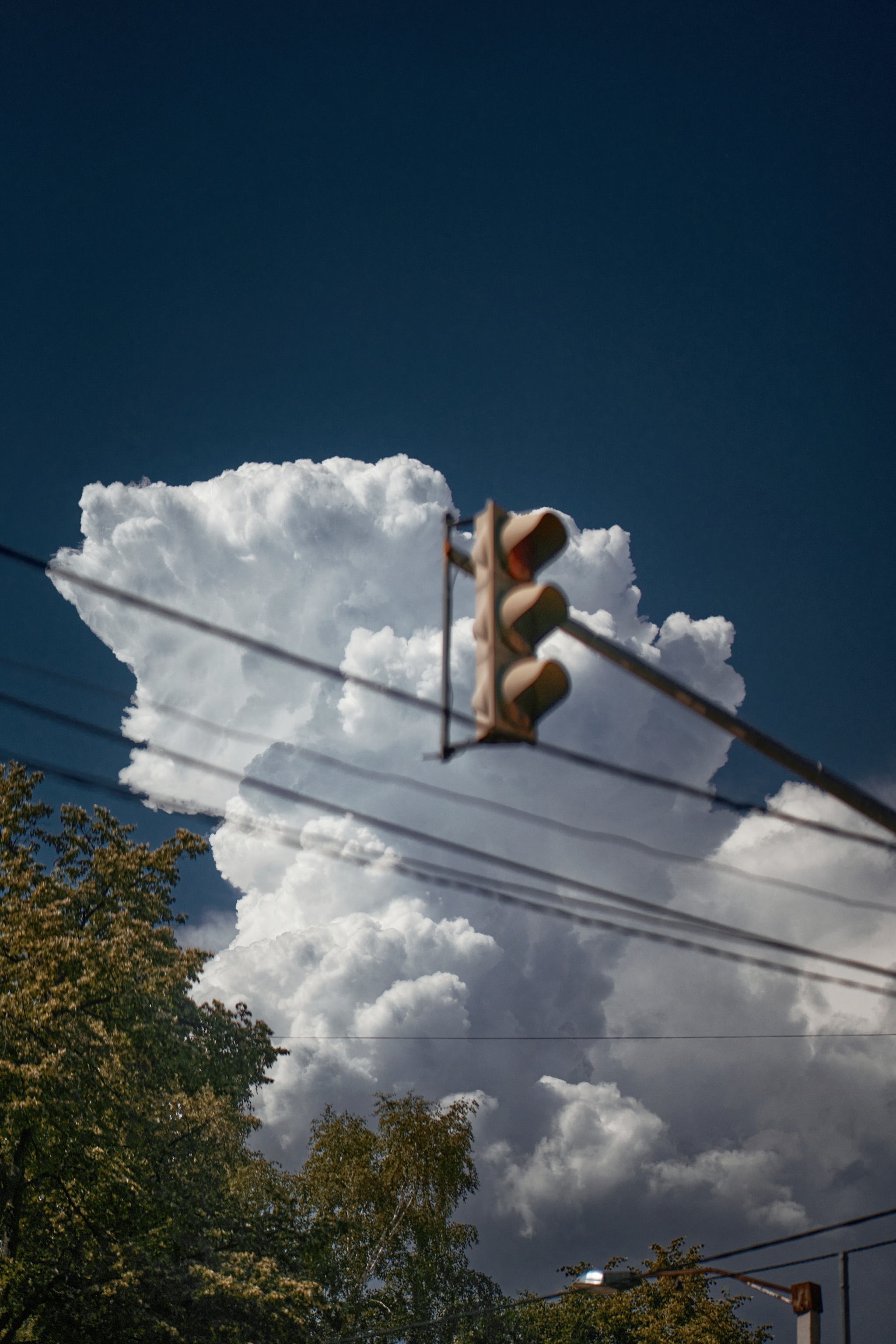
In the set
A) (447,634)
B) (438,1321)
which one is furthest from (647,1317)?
(447,634)

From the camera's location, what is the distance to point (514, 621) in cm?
350

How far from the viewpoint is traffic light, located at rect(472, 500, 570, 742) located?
3406 millimetres

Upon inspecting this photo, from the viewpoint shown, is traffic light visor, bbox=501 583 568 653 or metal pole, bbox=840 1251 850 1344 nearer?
traffic light visor, bbox=501 583 568 653

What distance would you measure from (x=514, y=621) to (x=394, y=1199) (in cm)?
4421

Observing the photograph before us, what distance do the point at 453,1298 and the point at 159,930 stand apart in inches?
1327

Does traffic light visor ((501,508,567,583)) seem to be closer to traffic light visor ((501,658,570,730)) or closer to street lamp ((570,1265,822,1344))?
traffic light visor ((501,658,570,730))

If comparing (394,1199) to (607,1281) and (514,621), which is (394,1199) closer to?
(607,1281)

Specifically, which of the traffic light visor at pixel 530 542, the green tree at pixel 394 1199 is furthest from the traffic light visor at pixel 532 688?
the green tree at pixel 394 1199

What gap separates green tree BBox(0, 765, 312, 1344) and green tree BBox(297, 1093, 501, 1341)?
60.1ft

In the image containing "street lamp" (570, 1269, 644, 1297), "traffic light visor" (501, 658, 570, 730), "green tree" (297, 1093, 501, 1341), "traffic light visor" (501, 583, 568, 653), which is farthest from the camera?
"green tree" (297, 1093, 501, 1341)

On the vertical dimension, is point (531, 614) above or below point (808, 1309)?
above

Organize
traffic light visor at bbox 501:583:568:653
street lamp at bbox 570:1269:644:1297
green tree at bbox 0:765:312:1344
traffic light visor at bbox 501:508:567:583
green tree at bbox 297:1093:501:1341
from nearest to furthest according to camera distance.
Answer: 1. traffic light visor at bbox 501:583:568:653
2. traffic light visor at bbox 501:508:567:583
3. street lamp at bbox 570:1269:644:1297
4. green tree at bbox 0:765:312:1344
5. green tree at bbox 297:1093:501:1341

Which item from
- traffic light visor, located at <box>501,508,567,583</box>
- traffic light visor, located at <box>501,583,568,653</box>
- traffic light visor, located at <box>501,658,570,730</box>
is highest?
traffic light visor, located at <box>501,508,567,583</box>

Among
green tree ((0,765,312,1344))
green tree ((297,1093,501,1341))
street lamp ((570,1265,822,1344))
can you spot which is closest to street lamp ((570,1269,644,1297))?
street lamp ((570,1265,822,1344))
